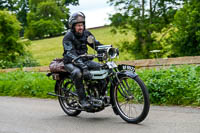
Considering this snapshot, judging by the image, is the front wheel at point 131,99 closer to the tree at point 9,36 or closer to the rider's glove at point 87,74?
the rider's glove at point 87,74

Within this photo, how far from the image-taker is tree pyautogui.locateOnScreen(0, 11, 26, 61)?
95.8 ft

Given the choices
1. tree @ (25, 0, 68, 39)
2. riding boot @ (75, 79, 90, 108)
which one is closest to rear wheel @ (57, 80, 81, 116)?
riding boot @ (75, 79, 90, 108)

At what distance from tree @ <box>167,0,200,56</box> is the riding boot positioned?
64.9ft

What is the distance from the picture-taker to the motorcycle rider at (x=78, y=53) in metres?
6.76

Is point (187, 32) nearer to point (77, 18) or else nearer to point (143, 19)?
point (143, 19)

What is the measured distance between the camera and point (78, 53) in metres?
7.13

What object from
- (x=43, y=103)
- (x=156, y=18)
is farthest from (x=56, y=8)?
(x=43, y=103)

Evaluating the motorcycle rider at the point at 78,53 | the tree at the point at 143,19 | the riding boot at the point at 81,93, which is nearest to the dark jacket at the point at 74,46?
the motorcycle rider at the point at 78,53

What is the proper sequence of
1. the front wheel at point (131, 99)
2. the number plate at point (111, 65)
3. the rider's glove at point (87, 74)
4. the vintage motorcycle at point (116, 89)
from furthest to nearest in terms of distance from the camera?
the rider's glove at point (87, 74)
the number plate at point (111, 65)
the vintage motorcycle at point (116, 89)
the front wheel at point (131, 99)

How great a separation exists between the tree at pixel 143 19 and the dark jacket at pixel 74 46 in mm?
25555

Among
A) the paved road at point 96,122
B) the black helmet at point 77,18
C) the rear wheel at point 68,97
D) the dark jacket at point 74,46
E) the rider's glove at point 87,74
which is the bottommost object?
the paved road at point 96,122

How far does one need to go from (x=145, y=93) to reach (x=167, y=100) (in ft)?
8.17

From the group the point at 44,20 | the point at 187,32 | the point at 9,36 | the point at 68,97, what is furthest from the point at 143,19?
the point at 44,20

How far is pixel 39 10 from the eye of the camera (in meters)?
94.8
